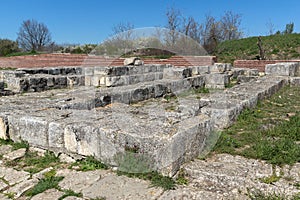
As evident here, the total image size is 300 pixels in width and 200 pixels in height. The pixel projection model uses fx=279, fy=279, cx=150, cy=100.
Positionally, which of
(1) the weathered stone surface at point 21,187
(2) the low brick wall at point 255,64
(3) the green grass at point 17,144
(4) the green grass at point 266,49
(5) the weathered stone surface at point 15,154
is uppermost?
(4) the green grass at point 266,49

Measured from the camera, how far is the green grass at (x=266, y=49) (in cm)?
2045

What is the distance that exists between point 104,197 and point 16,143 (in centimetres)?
219

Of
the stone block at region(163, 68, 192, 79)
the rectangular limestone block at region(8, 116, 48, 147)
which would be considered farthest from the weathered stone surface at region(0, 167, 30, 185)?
the stone block at region(163, 68, 192, 79)

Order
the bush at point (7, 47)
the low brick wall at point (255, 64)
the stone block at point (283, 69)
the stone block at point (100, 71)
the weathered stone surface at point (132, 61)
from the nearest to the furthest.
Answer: the stone block at point (100, 71)
the stone block at point (283, 69)
the weathered stone surface at point (132, 61)
the low brick wall at point (255, 64)
the bush at point (7, 47)

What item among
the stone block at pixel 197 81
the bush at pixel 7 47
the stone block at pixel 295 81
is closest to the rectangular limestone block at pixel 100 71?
the stone block at pixel 197 81

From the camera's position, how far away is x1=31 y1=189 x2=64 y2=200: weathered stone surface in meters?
2.84

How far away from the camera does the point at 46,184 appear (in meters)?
3.06

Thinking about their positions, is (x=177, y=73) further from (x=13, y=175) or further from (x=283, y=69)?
(x=13, y=175)

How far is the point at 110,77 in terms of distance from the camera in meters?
9.78

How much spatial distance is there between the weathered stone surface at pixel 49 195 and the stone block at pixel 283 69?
12413 mm

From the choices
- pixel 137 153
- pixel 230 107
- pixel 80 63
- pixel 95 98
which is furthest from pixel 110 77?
pixel 80 63

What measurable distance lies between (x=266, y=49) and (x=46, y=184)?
71.3ft

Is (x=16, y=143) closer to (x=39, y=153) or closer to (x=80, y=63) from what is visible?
(x=39, y=153)

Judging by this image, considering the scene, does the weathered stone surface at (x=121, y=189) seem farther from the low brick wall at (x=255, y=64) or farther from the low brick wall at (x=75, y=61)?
the low brick wall at (x=255, y=64)
